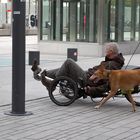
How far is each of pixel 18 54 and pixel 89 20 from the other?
13.6m

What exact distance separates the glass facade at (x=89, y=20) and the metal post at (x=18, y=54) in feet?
42.5

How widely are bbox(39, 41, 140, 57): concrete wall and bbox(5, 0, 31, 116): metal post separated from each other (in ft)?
42.3

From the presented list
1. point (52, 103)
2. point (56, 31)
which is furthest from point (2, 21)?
point (52, 103)

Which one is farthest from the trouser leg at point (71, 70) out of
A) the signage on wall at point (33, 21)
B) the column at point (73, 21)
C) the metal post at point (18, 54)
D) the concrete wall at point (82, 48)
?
the signage on wall at point (33, 21)

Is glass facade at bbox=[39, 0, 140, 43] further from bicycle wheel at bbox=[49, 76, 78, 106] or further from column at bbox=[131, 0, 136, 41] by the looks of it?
bicycle wheel at bbox=[49, 76, 78, 106]

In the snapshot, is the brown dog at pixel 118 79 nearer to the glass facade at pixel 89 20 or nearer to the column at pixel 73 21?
the glass facade at pixel 89 20

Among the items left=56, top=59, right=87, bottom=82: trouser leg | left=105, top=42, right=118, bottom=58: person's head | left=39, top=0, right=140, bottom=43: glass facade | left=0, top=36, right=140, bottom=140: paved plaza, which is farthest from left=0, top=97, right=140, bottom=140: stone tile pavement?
left=39, top=0, right=140, bottom=43: glass facade

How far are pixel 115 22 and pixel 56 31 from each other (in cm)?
259

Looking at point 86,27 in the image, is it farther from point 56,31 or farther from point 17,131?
point 17,131

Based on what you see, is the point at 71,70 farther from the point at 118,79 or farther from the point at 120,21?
the point at 120,21

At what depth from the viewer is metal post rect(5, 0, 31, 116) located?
757cm

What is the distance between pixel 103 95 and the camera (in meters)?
8.63

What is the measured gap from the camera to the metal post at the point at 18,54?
24.8 ft

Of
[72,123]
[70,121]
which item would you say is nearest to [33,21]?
[70,121]
